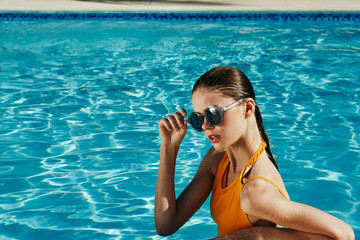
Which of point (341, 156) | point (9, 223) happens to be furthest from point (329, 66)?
point (9, 223)

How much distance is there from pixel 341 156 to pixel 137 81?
324 cm

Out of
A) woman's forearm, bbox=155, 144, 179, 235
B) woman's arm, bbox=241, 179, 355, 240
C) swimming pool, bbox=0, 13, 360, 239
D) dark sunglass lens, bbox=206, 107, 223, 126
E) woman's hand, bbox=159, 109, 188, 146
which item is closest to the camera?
woman's arm, bbox=241, 179, 355, 240

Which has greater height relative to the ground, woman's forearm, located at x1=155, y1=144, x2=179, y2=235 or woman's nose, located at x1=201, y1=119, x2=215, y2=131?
woman's nose, located at x1=201, y1=119, x2=215, y2=131

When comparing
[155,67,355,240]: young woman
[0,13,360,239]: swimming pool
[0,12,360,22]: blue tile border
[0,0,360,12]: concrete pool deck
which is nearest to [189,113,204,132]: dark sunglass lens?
[155,67,355,240]: young woman

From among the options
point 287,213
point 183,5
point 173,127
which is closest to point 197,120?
point 173,127

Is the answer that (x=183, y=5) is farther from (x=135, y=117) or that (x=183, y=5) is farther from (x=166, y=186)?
(x=166, y=186)

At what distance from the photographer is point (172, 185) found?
227 cm

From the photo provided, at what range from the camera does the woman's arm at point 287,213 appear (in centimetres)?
175

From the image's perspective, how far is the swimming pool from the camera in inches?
137

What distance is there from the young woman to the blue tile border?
10.3 meters

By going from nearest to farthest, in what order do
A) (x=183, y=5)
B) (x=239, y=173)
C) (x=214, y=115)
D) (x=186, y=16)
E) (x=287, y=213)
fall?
1. (x=287, y=213)
2. (x=214, y=115)
3. (x=239, y=173)
4. (x=186, y=16)
5. (x=183, y=5)

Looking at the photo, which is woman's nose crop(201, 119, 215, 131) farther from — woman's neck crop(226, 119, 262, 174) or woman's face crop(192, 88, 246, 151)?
woman's neck crop(226, 119, 262, 174)

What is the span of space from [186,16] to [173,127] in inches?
410

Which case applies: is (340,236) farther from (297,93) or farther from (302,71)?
(302,71)
